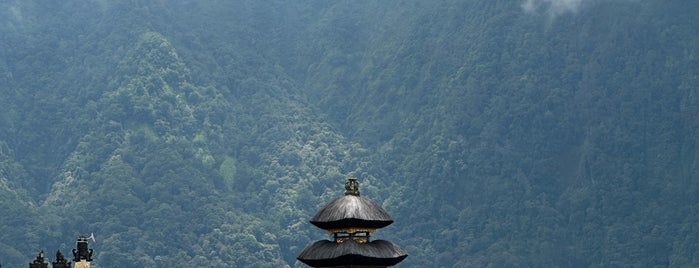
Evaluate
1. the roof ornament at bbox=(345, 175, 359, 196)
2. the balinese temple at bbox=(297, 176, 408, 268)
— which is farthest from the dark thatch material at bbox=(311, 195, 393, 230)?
the roof ornament at bbox=(345, 175, 359, 196)

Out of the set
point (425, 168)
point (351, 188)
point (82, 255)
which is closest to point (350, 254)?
point (351, 188)

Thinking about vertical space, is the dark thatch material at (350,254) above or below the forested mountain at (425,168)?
below

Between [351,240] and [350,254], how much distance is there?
1099mm

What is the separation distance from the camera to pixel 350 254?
2462 inches

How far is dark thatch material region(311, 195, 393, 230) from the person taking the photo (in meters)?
62.7

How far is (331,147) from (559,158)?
1081 inches

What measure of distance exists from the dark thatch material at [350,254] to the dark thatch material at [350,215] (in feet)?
2.38

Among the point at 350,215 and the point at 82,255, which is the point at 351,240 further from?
the point at 82,255

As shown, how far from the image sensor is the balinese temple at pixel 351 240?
62.7 m

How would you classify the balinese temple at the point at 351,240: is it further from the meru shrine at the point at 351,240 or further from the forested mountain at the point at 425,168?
the forested mountain at the point at 425,168

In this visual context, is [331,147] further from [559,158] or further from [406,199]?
[559,158]

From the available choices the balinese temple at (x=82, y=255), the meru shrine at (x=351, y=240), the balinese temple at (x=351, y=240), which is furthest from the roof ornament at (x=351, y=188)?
the balinese temple at (x=82, y=255)

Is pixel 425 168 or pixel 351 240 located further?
pixel 425 168

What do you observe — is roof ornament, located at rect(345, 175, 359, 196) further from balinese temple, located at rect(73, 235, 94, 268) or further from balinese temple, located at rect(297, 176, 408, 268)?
balinese temple, located at rect(73, 235, 94, 268)
